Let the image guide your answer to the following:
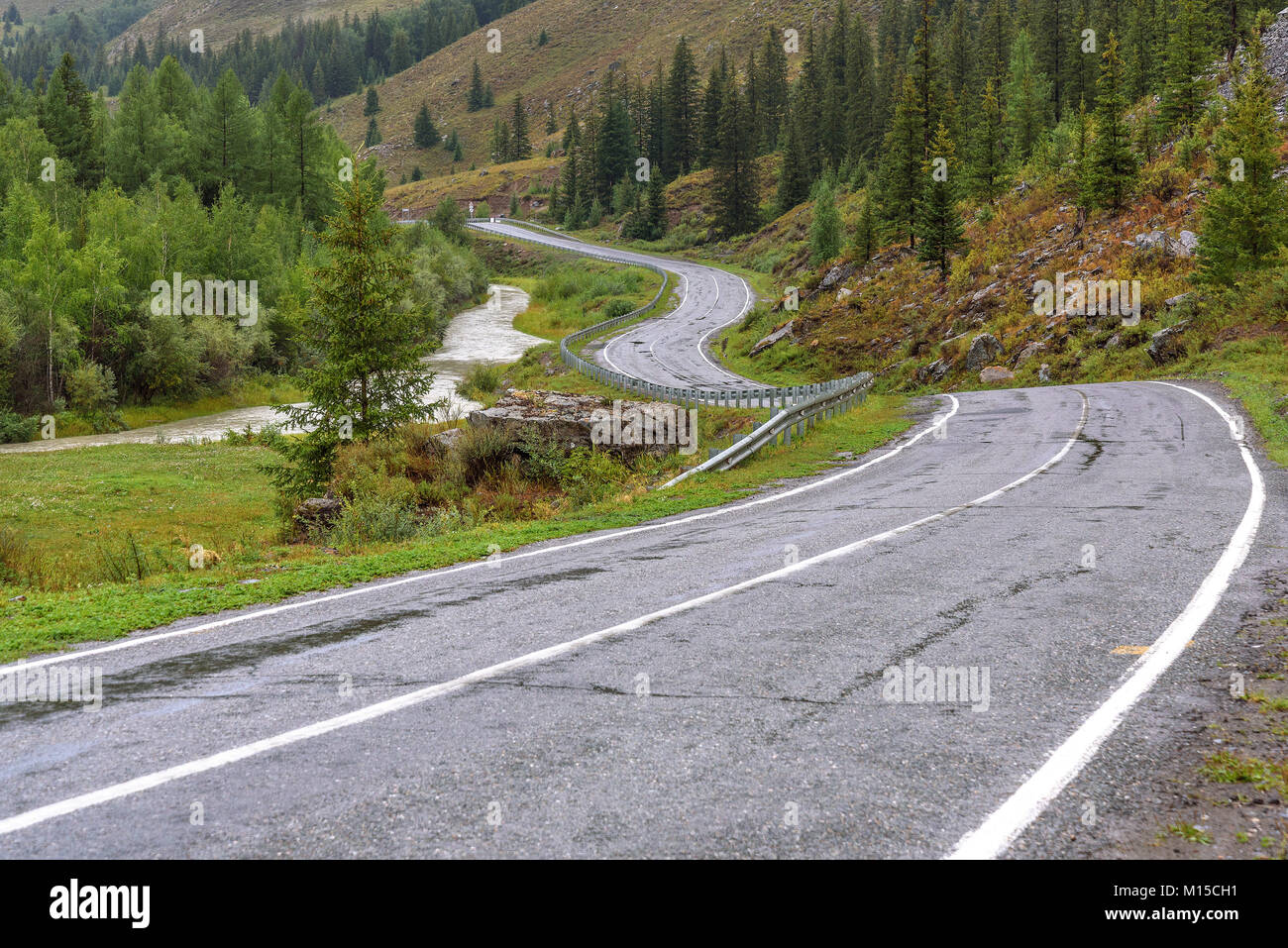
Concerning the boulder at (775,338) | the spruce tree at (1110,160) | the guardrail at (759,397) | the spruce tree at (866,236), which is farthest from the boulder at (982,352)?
the spruce tree at (866,236)

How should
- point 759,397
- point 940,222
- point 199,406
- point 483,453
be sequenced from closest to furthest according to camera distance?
1. point 483,453
2. point 759,397
3. point 940,222
4. point 199,406

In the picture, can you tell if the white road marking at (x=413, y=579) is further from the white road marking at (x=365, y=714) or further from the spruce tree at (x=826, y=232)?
the spruce tree at (x=826, y=232)

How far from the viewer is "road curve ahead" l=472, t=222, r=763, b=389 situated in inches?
1639

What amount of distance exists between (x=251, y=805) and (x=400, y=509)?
1185 centimetres

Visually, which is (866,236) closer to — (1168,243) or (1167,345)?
(1168,243)

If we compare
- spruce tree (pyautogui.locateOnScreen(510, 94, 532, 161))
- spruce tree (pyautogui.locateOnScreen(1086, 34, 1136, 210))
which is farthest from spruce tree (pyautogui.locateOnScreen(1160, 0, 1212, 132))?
spruce tree (pyautogui.locateOnScreen(510, 94, 532, 161))

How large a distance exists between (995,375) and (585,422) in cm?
2243

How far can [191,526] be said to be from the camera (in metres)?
21.0

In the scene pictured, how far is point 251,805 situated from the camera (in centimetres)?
391

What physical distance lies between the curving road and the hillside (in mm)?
155239
